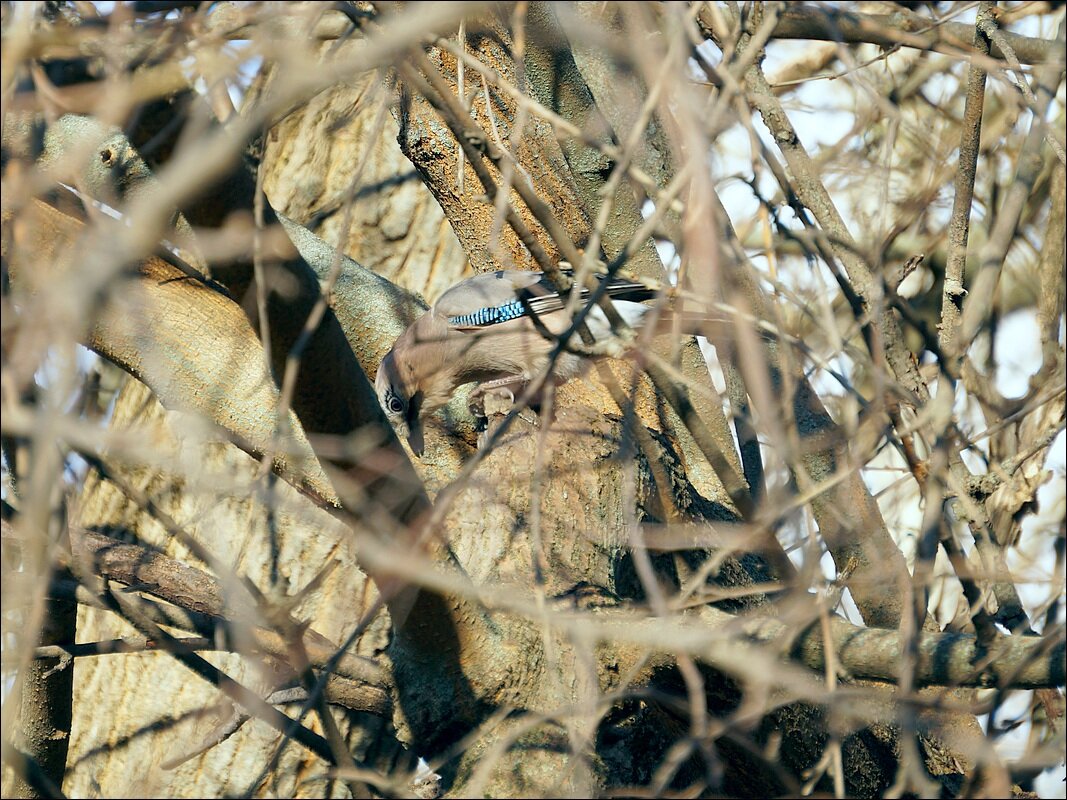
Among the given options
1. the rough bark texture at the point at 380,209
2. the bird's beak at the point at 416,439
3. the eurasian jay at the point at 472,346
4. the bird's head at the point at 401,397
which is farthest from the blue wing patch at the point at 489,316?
the rough bark texture at the point at 380,209

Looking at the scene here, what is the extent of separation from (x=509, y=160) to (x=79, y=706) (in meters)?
4.50

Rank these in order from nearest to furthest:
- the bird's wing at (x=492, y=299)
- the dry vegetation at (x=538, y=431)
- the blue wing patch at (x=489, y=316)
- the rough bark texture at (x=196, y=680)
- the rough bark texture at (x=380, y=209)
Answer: the dry vegetation at (x=538, y=431)
the bird's wing at (x=492, y=299)
the blue wing patch at (x=489, y=316)
the rough bark texture at (x=196, y=680)
the rough bark texture at (x=380, y=209)

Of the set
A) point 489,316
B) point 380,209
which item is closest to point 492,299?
point 489,316

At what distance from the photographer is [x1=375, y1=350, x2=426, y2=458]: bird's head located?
4.27 metres

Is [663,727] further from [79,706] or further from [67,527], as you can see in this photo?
[79,706]

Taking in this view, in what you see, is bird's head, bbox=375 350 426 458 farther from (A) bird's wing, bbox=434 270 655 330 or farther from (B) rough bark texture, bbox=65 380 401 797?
(B) rough bark texture, bbox=65 380 401 797

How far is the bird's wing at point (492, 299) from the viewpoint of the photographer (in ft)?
14.0

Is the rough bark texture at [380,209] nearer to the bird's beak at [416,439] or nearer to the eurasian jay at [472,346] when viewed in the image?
the eurasian jay at [472,346]

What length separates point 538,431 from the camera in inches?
122

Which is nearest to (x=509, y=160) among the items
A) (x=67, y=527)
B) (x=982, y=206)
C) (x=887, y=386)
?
(x=887, y=386)

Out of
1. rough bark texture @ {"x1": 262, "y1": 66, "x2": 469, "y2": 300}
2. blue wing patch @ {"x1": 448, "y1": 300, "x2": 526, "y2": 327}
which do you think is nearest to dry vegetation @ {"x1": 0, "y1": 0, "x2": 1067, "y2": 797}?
blue wing patch @ {"x1": 448, "y1": 300, "x2": 526, "y2": 327}

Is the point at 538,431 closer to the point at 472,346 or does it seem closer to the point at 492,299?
the point at 472,346

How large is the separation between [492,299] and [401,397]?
0.57 meters

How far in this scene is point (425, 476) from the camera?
12.0 feet
